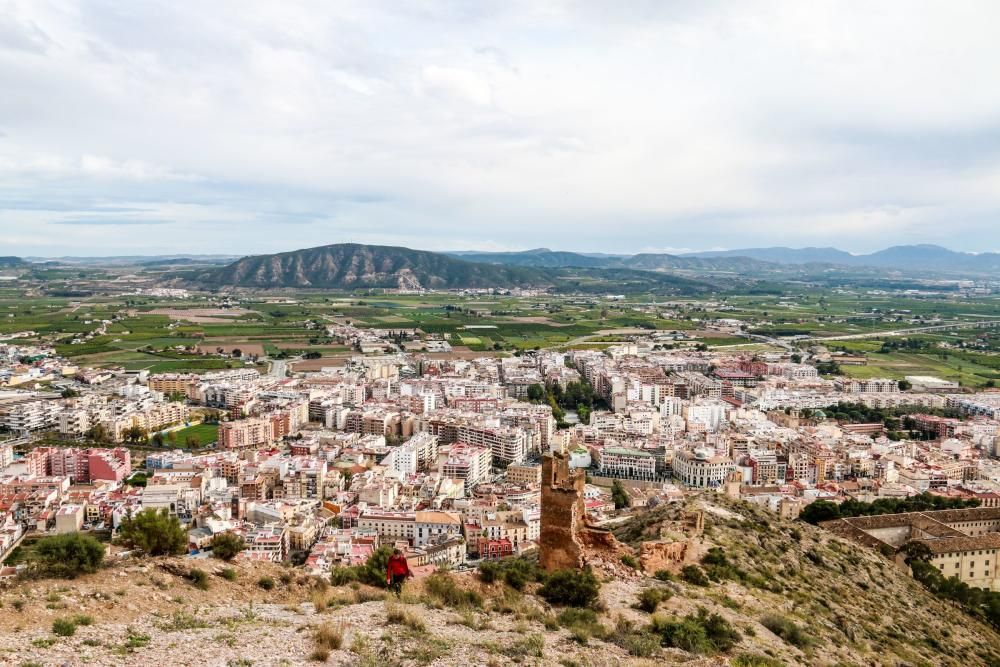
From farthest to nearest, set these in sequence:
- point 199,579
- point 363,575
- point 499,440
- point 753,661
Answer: point 499,440 < point 363,575 < point 199,579 < point 753,661

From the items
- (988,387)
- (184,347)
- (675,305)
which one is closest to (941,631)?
(988,387)

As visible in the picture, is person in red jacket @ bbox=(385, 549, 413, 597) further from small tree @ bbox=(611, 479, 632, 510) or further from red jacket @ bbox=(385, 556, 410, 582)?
small tree @ bbox=(611, 479, 632, 510)

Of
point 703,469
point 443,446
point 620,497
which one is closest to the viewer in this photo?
point 620,497

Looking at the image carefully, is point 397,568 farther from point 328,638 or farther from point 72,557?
point 72,557

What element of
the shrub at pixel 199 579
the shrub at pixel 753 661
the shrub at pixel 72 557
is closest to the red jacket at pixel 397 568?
the shrub at pixel 199 579

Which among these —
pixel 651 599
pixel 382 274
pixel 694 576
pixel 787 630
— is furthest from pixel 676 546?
pixel 382 274
